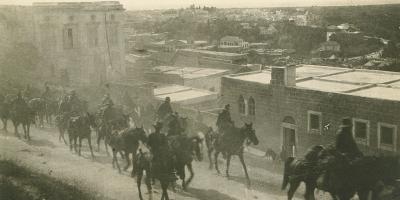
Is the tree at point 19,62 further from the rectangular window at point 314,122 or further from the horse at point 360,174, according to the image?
the horse at point 360,174

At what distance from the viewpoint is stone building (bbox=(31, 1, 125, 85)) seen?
36.0 m

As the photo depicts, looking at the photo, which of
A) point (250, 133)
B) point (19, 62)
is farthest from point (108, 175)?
point (19, 62)

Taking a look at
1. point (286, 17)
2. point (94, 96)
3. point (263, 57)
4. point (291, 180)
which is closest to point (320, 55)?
point (286, 17)

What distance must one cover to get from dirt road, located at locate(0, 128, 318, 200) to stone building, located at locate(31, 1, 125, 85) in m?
17.0

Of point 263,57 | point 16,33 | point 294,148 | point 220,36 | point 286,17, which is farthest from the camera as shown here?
point 220,36

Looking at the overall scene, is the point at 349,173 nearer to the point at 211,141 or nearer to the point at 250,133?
the point at 250,133

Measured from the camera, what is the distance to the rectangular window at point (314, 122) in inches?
755

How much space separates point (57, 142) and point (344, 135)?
15079mm

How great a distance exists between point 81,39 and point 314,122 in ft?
84.6

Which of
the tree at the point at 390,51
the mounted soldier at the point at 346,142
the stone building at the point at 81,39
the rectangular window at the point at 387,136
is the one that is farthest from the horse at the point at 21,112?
the tree at the point at 390,51

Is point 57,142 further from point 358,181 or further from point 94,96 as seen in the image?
point 358,181

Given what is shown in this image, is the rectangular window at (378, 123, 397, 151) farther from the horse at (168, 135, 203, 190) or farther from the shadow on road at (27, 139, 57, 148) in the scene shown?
the shadow on road at (27, 139, 57, 148)

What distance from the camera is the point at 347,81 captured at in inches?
840

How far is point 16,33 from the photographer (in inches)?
1251
